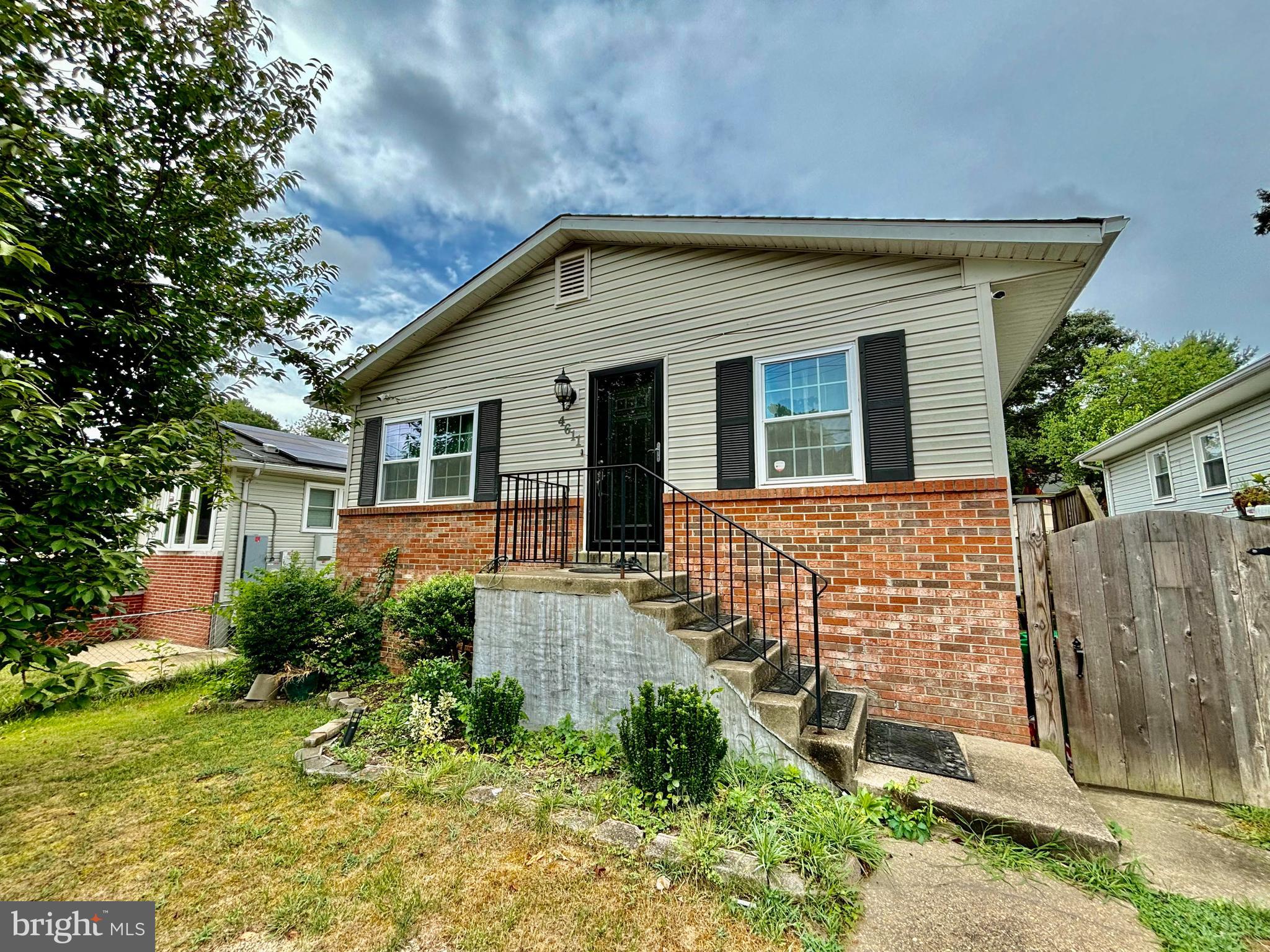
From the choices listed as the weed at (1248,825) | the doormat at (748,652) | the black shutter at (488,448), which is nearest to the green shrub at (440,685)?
the doormat at (748,652)

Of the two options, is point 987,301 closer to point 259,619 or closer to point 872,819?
point 872,819

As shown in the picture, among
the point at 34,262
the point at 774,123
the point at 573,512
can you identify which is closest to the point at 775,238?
the point at 573,512

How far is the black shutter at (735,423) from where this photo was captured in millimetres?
4672

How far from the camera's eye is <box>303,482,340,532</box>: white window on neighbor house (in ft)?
35.5

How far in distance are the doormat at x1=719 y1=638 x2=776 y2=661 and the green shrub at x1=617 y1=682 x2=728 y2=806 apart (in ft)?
1.80

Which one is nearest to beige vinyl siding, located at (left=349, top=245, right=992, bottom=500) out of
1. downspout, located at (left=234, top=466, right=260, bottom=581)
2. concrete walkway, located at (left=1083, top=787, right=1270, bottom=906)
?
concrete walkway, located at (left=1083, top=787, right=1270, bottom=906)

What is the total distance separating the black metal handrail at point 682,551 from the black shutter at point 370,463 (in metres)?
2.60

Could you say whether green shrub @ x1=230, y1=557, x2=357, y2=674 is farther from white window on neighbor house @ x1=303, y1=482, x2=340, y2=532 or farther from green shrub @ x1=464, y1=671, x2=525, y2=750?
white window on neighbor house @ x1=303, y1=482, x2=340, y2=532

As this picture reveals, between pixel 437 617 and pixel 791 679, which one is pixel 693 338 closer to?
pixel 791 679

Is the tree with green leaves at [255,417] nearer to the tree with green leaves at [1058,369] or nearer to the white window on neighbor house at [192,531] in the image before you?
the white window on neighbor house at [192,531]

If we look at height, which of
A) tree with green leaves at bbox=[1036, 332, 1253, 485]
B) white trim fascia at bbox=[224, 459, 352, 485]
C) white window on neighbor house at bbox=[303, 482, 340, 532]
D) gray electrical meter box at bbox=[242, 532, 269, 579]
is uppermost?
tree with green leaves at bbox=[1036, 332, 1253, 485]

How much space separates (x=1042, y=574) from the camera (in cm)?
346

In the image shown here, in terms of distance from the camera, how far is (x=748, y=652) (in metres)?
3.67

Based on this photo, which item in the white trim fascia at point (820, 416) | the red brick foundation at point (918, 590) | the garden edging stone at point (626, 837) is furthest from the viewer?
the white trim fascia at point (820, 416)
